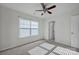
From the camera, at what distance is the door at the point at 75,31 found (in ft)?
10.1

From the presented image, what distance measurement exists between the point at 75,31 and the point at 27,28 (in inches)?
114

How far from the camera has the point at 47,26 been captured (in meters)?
3.93

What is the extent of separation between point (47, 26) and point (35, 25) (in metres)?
1.05

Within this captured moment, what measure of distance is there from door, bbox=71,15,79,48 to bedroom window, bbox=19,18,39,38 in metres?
2.44

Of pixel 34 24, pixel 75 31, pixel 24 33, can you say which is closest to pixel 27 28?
pixel 24 33

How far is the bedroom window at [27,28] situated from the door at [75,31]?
2439 mm

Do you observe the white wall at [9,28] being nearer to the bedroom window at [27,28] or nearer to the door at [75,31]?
the bedroom window at [27,28]

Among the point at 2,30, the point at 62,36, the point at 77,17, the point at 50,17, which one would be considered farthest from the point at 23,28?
the point at 77,17

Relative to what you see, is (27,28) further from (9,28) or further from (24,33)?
(9,28)

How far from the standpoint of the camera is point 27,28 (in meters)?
4.07

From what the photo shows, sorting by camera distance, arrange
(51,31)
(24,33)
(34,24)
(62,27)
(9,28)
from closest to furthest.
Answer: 1. (9,28)
2. (62,27)
3. (51,31)
4. (24,33)
5. (34,24)

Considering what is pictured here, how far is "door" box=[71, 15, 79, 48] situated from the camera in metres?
3.09

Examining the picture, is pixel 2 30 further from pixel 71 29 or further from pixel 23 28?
pixel 71 29

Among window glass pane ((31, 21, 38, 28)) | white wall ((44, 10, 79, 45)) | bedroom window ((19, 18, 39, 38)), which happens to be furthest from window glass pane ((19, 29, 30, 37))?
white wall ((44, 10, 79, 45))
